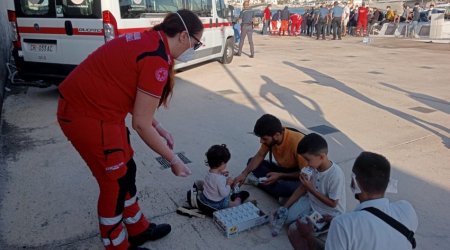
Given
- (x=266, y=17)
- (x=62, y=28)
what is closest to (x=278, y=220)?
(x=62, y=28)

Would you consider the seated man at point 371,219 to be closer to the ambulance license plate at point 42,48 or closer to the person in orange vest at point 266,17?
the ambulance license plate at point 42,48

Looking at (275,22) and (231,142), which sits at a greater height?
(275,22)

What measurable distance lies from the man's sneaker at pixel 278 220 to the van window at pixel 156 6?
4.49 m

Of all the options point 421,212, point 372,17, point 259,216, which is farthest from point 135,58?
point 372,17

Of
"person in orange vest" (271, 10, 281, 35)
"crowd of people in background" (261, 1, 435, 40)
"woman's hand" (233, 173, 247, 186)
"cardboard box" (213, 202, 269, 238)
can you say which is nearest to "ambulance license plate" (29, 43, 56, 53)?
"woman's hand" (233, 173, 247, 186)

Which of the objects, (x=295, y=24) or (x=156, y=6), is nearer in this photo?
(x=156, y=6)

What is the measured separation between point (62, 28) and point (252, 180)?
4285mm

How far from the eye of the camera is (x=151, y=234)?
268cm

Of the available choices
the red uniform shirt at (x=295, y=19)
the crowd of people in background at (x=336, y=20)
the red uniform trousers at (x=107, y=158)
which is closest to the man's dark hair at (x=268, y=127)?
the red uniform trousers at (x=107, y=158)

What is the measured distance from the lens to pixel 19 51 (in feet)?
20.4

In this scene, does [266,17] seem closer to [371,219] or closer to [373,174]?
[373,174]

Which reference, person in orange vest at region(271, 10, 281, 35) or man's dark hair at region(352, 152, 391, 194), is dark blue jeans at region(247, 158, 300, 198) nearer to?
man's dark hair at region(352, 152, 391, 194)

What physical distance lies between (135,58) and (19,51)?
5311mm

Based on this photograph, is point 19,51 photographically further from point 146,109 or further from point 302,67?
point 302,67
